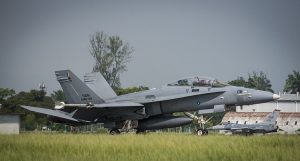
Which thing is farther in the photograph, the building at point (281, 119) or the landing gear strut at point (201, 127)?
the building at point (281, 119)

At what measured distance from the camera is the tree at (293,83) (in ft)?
332

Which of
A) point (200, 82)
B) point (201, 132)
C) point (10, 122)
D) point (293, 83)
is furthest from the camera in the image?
point (293, 83)

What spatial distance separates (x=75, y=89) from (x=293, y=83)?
79.3 meters

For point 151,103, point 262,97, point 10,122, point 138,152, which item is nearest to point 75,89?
point 151,103

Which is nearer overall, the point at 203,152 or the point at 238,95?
the point at 203,152

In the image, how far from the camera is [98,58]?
6244cm

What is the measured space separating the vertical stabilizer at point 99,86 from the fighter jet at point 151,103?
1.55 metres

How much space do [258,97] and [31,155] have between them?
1423 centimetres

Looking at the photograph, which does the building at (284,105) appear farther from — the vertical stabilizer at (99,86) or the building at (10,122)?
the vertical stabilizer at (99,86)

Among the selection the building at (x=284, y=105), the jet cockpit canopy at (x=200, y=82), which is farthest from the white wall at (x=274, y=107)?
the jet cockpit canopy at (x=200, y=82)

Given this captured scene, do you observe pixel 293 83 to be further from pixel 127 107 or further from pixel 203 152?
pixel 203 152

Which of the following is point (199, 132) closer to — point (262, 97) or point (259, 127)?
point (262, 97)

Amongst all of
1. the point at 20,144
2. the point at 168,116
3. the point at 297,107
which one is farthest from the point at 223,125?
the point at 297,107

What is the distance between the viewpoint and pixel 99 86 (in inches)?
1218
